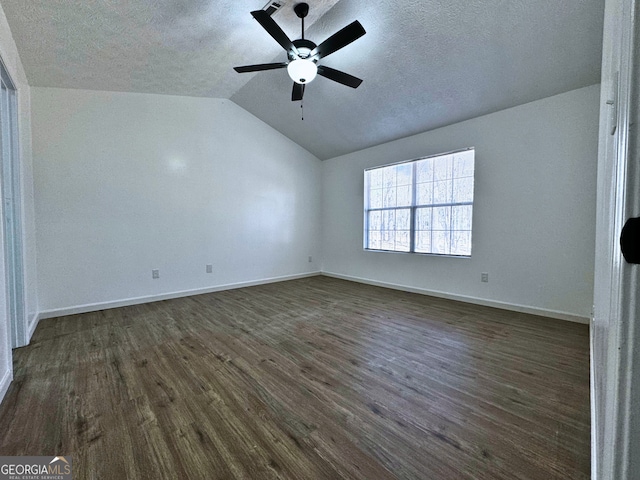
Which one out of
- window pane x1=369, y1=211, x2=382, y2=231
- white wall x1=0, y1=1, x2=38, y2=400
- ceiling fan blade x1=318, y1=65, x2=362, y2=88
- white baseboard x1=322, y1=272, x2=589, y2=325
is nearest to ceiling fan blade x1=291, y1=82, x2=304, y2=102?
ceiling fan blade x1=318, y1=65, x2=362, y2=88

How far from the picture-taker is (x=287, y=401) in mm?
1684

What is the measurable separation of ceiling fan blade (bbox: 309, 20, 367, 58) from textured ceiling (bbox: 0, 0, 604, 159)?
500 mm

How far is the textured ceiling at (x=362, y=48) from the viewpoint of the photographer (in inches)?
91.4

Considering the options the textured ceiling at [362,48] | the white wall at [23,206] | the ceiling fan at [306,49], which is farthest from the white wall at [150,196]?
the ceiling fan at [306,49]

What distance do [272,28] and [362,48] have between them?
1.18 metres

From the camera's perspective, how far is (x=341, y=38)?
87.6 inches

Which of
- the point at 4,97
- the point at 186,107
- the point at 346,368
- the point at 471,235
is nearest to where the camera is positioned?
the point at 346,368

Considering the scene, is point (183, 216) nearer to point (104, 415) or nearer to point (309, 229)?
point (309, 229)

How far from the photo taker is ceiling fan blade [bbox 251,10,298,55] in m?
2.03

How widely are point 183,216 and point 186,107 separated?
1622mm

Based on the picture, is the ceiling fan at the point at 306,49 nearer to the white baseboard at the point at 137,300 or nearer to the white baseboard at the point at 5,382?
the white baseboard at the point at 5,382

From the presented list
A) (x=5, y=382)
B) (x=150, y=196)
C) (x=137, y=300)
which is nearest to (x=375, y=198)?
(x=150, y=196)

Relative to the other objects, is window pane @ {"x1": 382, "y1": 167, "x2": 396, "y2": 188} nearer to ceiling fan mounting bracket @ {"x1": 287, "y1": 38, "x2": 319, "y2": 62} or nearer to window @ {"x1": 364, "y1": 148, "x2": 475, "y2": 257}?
window @ {"x1": 364, "y1": 148, "x2": 475, "y2": 257}

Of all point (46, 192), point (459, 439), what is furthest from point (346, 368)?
point (46, 192)
